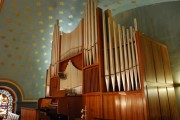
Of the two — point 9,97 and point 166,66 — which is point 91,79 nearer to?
point 166,66

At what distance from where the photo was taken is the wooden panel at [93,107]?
15.3ft

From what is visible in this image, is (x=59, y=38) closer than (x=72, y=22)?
Yes

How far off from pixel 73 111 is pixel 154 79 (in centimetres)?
219

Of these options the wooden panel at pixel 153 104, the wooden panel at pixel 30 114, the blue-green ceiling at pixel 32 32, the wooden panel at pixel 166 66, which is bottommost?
the wooden panel at pixel 30 114

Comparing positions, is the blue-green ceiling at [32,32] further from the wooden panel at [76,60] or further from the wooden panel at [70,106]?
the wooden panel at [70,106]

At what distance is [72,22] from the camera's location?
307 inches

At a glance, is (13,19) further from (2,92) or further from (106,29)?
(106,29)

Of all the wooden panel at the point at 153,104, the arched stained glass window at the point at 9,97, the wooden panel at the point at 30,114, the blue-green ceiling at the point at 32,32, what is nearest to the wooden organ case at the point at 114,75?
the wooden panel at the point at 153,104

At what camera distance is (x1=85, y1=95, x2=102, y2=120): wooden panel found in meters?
4.66

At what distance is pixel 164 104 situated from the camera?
14.2 feet

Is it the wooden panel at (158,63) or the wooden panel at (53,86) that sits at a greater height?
the wooden panel at (158,63)

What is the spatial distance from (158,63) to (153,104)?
1.19m

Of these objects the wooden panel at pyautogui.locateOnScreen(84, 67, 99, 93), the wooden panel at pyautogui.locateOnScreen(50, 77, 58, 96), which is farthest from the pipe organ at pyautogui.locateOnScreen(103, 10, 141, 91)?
the wooden panel at pyautogui.locateOnScreen(50, 77, 58, 96)

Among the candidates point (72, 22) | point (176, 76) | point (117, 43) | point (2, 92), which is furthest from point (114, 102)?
point (2, 92)
